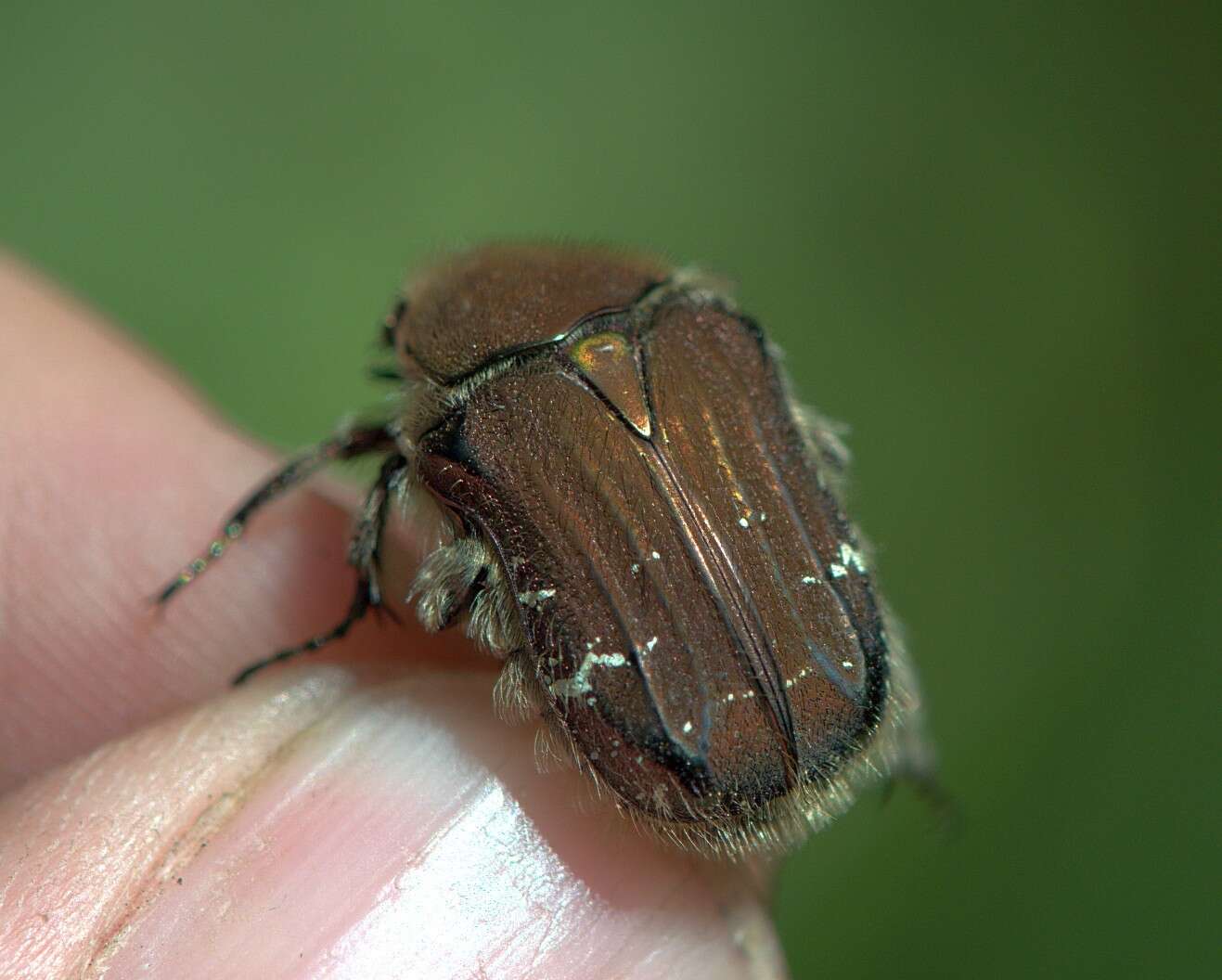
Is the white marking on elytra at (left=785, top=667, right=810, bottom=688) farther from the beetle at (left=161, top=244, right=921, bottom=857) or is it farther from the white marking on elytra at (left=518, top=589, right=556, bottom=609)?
the white marking on elytra at (left=518, top=589, right=556, bottom=609)

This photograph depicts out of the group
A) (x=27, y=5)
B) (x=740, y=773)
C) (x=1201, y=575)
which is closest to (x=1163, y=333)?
(x=1201, y=575)

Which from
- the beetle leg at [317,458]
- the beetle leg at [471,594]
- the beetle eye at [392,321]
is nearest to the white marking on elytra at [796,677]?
the beetle leg at [471,594]

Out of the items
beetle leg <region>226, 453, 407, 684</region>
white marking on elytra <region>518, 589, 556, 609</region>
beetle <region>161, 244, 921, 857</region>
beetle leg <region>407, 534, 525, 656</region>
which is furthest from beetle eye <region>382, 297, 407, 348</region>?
white marking on elytra <region>518, 589, 556, 609</region>

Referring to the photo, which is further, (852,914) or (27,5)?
(27,5)

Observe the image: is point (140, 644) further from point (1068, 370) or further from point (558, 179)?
point (1068, 370)

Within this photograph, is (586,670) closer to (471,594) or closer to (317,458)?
(471,594)

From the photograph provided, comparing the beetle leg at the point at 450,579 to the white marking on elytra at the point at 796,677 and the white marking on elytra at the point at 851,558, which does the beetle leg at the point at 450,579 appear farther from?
the white marking on elytra at the point at 851,558
